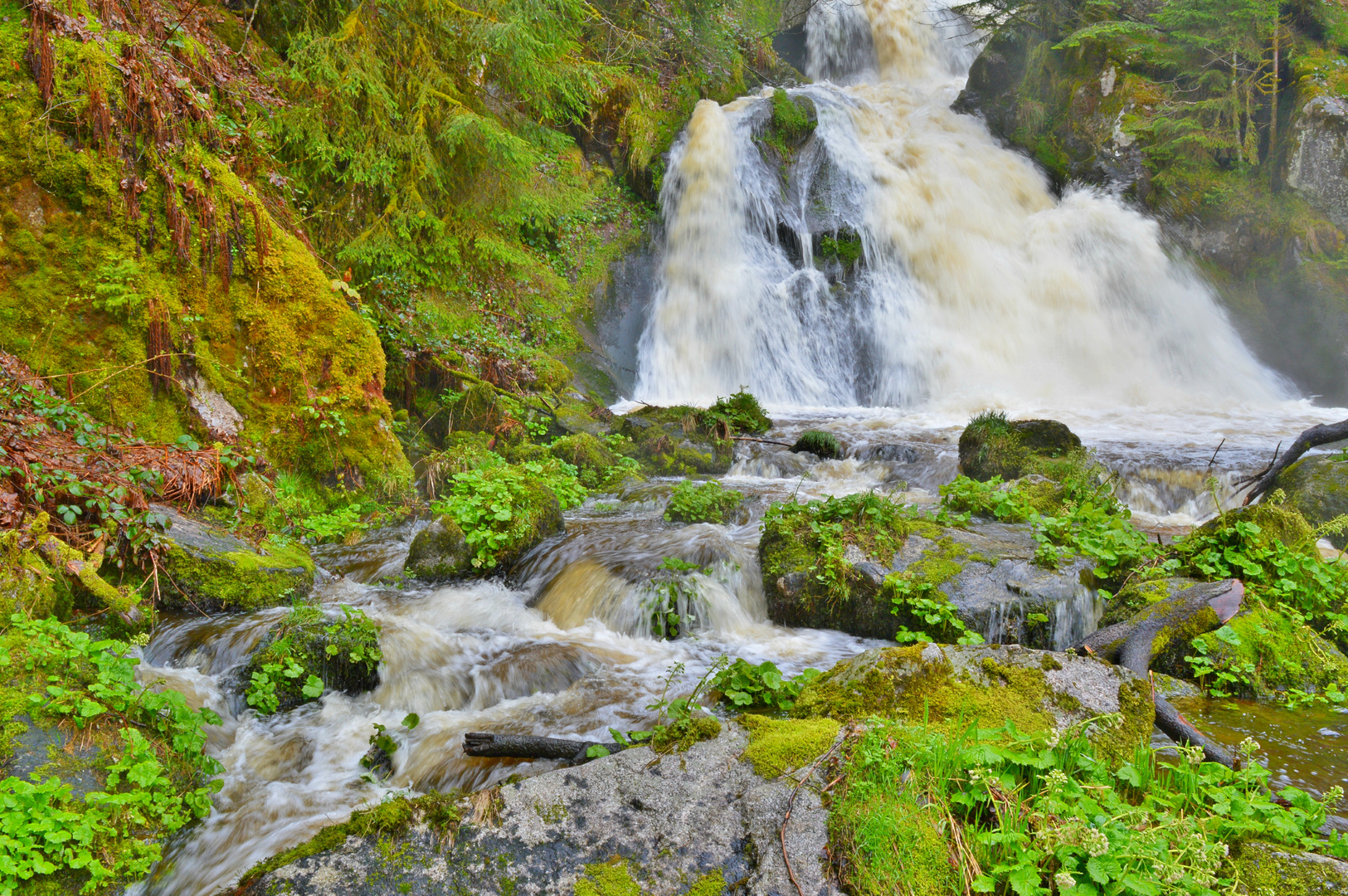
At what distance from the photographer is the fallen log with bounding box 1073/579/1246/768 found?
379cm

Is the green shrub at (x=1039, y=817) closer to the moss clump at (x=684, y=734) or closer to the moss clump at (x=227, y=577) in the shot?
the moss clump at (x=684, y=734)

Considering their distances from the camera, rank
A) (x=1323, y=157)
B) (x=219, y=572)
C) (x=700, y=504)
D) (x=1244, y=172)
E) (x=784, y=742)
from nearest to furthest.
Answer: (x=784, y=742) < (x=219, y=572) < (x=700, y=504) < (x=1323, y=157) < (x=1244, y=172)

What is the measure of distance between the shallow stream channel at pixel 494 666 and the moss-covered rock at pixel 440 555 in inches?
7.6

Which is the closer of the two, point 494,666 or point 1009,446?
point 494,666

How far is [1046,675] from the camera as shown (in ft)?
9.12

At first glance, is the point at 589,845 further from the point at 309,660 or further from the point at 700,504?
the point at 700,504

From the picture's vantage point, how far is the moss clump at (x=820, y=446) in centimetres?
945

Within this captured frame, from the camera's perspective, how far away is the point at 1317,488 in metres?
6.05

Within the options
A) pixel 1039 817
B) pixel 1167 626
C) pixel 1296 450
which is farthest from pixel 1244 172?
pixel 1039 817

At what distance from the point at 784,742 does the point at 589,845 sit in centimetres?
77

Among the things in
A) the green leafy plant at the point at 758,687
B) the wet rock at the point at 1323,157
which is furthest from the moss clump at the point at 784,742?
Answer: the wet rock at the point at 1323,157

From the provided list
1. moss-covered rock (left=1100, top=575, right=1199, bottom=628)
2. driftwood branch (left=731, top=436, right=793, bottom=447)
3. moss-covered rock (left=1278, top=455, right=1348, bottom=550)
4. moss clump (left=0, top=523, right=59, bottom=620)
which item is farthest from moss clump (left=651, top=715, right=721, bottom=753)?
driftwood branch (left=731, top=436, right=793, bottom=447)

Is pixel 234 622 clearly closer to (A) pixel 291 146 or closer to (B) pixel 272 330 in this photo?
(B) pixel 272 330

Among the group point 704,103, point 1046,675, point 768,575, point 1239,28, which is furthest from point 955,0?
point 1046,675
